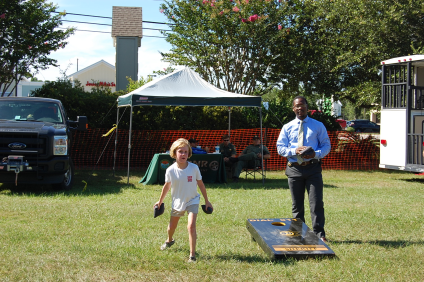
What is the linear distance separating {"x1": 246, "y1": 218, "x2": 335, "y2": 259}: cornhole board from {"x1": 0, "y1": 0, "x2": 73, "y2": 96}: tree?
12.3 meters

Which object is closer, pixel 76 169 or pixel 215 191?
pixel 215 191

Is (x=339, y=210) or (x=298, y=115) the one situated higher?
(x=298, y=115)

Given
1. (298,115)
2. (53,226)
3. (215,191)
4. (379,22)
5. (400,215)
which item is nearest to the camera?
(298,115)

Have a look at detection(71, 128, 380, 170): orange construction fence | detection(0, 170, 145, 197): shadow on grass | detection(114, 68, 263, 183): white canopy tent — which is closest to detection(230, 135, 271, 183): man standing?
detection(114, 68, 263, 183): white canopy tent

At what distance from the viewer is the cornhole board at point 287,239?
15.2ft

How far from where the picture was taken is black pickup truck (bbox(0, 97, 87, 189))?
8.73m

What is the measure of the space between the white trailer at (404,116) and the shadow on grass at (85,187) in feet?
23.8

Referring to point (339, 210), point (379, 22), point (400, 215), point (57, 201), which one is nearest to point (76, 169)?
point (57, 201)

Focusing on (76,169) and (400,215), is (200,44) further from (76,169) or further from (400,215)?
(400,215)

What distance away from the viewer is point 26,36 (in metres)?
14.8

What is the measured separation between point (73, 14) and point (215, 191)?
1644 centimetres

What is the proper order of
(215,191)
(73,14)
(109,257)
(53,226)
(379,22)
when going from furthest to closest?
1. (73,14)
2. (379,22)
3. (215,191)
4. (53,226)
5. (109,257)

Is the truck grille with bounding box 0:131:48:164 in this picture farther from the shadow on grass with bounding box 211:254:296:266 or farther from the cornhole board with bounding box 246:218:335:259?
the shadow on grass with bounding box 211:254:296:266

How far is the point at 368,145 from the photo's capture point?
16359 millimetres
